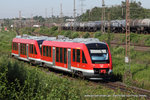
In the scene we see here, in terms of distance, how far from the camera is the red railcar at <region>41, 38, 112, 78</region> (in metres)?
17.4

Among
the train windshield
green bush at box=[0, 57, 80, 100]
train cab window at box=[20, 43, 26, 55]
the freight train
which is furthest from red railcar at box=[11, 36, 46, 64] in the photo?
the freight train

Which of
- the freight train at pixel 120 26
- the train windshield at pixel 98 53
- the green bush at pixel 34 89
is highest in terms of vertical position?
the freight train at pixel 120 26

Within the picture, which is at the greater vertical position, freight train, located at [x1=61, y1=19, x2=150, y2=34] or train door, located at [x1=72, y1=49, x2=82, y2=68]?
freight train, located at [x1=61, y1=19, x2=150, y2=34]

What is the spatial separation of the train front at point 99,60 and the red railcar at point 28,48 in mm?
8454

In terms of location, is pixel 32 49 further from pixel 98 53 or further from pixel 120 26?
pixel 120 26

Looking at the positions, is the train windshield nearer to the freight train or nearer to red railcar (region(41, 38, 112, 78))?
red railcar (region(41, 38, 112, 78))

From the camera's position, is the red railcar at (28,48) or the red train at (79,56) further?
the red railcar at (28,48)

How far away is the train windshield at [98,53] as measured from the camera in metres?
17.5

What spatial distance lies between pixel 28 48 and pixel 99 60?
37.8 feet

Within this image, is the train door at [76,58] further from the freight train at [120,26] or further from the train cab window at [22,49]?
the freight train at [120,26]

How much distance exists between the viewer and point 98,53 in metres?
17.8

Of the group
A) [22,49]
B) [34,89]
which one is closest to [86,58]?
[34,89]

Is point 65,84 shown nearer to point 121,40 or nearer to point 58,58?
point 58,58

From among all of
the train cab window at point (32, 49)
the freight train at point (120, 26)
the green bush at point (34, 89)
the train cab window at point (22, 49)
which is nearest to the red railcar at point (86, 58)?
the green bush at point (34, 89)
